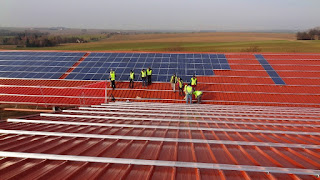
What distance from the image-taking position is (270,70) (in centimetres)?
1873

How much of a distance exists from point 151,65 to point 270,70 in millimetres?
11685

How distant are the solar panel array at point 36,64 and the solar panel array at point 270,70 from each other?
2008 centimetres

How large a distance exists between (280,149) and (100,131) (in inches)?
176

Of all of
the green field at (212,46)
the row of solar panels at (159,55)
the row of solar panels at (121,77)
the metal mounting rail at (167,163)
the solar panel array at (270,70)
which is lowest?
the metal mounting rail at (167,163)

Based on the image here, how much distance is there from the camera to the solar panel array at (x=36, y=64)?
19.3 meters

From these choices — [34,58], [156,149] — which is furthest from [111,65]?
[156,149]

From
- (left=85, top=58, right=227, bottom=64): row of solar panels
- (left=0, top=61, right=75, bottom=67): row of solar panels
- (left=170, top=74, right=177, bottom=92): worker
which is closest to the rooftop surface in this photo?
(left=170, top=74, right=177, bottom=92): worker

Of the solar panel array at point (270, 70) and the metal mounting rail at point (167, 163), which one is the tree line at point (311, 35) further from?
the metal mounting rail at point (167, 163)

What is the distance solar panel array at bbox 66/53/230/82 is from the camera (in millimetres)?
18609

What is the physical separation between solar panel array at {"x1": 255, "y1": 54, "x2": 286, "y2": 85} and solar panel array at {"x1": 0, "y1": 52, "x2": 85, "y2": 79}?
2008cm

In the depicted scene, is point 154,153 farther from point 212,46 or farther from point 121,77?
point 212,46

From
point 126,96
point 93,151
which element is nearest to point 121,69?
point 126,96

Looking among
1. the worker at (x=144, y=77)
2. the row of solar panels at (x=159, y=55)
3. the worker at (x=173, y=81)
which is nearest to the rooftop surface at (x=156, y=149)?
the worker at (x=173, y=81)

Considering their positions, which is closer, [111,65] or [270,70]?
[270,70]
